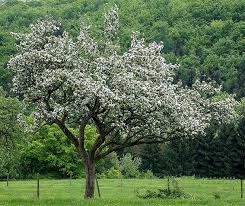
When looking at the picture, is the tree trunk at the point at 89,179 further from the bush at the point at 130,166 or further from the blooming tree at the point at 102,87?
the bush at the point at 130,166

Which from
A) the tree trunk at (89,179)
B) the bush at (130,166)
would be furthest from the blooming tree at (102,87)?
the bush at (130,166)

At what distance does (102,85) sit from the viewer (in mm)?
29688

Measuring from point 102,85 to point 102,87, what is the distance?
6.7 inches

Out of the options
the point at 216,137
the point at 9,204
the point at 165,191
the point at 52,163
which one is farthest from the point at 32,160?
the point at 9,204

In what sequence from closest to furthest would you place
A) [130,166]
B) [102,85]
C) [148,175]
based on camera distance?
1. [102,85]
2. [148,175]
3. [130,166]

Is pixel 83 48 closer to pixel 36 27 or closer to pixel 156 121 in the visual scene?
pixel 36 27

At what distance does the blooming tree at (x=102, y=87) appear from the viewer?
99.2ft

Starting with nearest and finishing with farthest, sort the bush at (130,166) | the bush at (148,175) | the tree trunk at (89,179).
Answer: the tree trunk at (89,179) < the bush at (148,175) < the bush at (130,166)

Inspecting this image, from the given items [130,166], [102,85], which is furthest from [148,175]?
[102,85]

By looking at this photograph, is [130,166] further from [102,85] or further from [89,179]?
[102,85]

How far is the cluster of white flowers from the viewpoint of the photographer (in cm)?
3022

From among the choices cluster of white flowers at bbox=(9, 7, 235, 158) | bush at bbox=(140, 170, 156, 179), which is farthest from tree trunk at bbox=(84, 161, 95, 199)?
bush at bbox=(140, 170, 156, 179)

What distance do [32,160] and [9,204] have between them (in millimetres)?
70454

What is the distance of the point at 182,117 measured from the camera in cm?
3173
